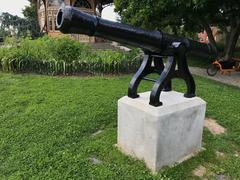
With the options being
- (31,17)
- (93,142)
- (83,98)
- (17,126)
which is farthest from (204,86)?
(31,17)

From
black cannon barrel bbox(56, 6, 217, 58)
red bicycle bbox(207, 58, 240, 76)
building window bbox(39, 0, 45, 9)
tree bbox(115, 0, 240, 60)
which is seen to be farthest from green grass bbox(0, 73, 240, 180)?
building window bbox(39, 0, 45, 9)

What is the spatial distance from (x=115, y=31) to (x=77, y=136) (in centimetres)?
200

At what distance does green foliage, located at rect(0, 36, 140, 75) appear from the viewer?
8258 mm

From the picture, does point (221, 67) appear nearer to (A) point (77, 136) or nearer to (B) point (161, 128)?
(A) point (77, 136)

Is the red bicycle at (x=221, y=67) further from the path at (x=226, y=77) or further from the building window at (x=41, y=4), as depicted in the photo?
the building window at (x=41, y=4)

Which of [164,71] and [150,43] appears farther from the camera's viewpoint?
[164,71]

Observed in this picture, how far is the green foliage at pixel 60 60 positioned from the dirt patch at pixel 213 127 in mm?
4299

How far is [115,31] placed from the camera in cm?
262

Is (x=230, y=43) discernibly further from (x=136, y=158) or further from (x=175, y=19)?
(x=136, y=158)

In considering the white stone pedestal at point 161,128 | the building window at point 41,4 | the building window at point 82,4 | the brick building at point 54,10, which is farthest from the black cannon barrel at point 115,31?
the building window at point 41,4

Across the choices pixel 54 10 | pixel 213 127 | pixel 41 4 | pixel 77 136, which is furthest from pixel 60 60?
pixel 41 4

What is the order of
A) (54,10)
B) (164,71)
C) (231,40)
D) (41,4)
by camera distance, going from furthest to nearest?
(41,4) < (54,10) < (231,40) < (164,71)

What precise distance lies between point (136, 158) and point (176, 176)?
57 cm

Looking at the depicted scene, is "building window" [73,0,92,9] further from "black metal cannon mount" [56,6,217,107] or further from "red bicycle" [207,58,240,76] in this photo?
"black metal cannon mount" [56,6,217,107]
